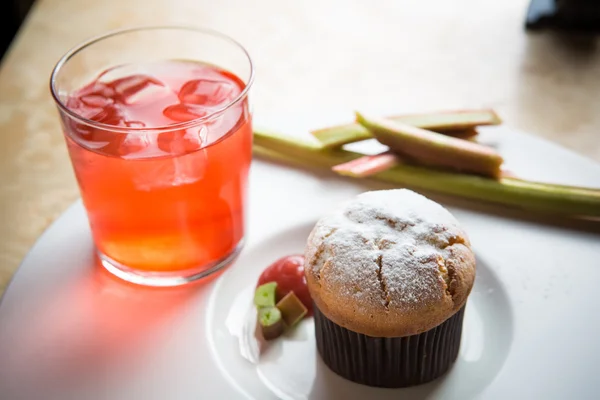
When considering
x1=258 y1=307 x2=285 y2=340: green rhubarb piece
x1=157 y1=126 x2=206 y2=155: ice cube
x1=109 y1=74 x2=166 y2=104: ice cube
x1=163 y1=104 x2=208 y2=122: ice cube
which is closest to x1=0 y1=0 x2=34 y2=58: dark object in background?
x1=109 y1=74 x2=166 y2=104: ice cube

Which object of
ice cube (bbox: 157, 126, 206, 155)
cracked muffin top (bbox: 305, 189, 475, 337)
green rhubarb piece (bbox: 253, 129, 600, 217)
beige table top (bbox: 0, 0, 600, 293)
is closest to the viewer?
cracked muffin top (bbox: 305, 189, 475, 337)

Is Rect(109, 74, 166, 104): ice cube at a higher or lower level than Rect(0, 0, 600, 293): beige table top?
higher

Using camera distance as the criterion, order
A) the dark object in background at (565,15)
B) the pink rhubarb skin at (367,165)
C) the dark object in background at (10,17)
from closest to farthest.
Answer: the pink rhubarb skin at (367,165) < the dark object in background at (565,15) < the dark object in background at (10,17)

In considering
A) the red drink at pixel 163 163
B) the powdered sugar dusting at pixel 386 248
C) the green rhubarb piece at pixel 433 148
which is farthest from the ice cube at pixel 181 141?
the green rhubarb piece at pixel 433 148

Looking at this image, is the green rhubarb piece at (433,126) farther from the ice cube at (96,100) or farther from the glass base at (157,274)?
the ice cube at (96,100)

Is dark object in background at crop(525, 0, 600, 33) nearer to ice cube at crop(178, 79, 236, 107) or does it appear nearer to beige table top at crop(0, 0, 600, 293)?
beige table top at crop(0, 0, 600, 293)

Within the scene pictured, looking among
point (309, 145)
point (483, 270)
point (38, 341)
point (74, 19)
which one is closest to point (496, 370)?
point (483, 270)
